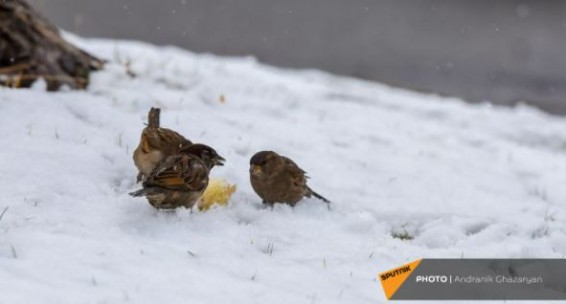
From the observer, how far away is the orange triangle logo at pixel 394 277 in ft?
15.3

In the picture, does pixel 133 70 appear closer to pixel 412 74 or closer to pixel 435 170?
pixel 435 170

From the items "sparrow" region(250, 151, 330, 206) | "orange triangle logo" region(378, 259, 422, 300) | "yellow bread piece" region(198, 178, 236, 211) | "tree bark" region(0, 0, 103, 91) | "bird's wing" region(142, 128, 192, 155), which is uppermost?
"tree bark" region(0, 0, 103, 91)

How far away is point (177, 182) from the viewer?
5121 mm

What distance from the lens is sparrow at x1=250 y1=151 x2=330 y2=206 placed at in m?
5.99

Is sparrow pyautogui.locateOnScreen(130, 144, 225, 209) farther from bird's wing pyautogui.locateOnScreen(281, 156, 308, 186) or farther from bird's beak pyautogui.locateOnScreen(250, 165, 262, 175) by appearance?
bird's wing pyautogui.locateOnScreen(281, 156, 308, 186)

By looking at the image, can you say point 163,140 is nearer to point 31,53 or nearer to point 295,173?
point 295,173

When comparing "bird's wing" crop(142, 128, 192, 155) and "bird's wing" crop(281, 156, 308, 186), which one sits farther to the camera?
"bird's wing" crop(281, 156, 308, 186)

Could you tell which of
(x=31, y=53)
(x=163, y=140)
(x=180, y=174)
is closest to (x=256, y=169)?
(x=163, y=140)

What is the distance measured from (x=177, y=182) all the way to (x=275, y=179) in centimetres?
115

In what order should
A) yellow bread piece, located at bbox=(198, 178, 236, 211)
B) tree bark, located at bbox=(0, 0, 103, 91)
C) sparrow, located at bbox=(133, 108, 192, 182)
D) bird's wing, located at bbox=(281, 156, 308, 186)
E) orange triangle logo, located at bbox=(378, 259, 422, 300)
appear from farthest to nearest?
tree bark, located at bbox=(0, 0, 103, 91) < bird's wing, located at bbox=(281, 156, 308, 186) < sparrow, located at bbox=(133, 108, 192, 182) < yellow bread piece, located at bbox=(198, 178, 236, 211) < orange triangle logo, located at bbox=(378, 259, 422, 300)

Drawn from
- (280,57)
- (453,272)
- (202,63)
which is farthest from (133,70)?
(280,57)

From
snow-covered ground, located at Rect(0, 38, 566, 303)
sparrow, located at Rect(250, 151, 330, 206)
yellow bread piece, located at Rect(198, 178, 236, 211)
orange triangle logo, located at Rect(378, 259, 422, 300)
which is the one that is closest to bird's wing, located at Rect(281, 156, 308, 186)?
sparrow, located at Rect(250, 151, 330, 206)

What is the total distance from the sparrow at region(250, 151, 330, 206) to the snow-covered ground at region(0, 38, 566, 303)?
0.55ft

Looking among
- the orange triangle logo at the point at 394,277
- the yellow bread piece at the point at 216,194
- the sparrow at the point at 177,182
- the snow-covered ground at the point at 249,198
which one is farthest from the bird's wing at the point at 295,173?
the orange triangle logo at the point at 394,277
